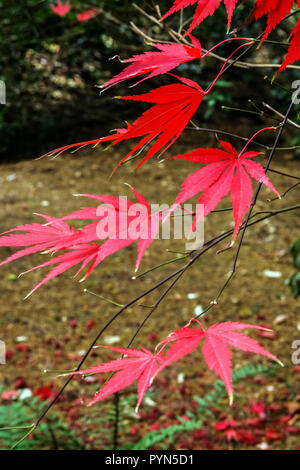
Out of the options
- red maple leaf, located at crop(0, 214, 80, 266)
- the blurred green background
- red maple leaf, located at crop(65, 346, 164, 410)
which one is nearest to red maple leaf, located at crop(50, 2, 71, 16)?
the blurred green background

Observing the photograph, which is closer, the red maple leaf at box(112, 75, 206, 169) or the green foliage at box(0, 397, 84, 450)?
the red maple leaf at box(112, 75, 206, 169)

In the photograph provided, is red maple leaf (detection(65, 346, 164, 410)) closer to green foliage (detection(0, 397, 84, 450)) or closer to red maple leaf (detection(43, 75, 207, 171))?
red maple leaf (detection(43, 75, 207, 171))

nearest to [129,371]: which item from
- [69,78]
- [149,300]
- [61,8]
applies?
[149,300]

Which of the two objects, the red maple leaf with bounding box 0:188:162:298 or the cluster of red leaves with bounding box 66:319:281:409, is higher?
the red maple leaf with bounding box 0:188:162:298

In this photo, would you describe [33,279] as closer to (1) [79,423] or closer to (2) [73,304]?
(2) [73,304]

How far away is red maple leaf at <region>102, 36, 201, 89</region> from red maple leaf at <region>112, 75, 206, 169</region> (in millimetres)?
26

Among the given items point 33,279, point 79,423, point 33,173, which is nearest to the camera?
point 79,423

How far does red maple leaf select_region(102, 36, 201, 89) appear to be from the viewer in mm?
594

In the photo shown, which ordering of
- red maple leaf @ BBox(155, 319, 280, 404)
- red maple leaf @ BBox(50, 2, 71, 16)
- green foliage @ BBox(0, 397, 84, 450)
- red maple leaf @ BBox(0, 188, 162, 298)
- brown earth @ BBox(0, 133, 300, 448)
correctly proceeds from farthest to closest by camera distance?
red maple leaf @ BBox(50, 2, 71, 16)
brown earth @ BBox(0, 133, 300, 448)
green foliage @ BBox(0, 397, 84, 450)
red maple leaf @ BBox(0, 188, 162, 298)
red maple leaf @ BBox(155, 319, 280, 404)

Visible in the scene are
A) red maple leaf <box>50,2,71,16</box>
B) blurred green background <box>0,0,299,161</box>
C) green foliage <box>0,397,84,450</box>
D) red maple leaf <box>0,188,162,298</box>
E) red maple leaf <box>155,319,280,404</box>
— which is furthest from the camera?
blurred green background <box>0,0,299,161</box>

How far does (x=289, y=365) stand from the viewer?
7.43 feet

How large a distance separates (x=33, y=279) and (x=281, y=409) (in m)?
1.80
